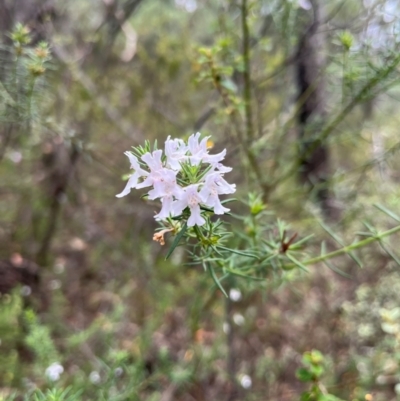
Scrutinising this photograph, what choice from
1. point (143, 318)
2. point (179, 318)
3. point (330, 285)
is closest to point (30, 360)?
point (143, 318)

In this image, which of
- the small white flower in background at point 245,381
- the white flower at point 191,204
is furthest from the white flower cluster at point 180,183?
the small white flower in background at point 245,381

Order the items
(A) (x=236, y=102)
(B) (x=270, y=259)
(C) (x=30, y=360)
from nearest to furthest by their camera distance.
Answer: (B) (x=270, y=259), (A) (x=236, y=102), (C) (x=30, y=360)

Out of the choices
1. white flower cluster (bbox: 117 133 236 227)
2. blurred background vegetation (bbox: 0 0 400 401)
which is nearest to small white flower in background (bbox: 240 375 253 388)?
blurred background vegetation (bbox: 0 0 400 401)

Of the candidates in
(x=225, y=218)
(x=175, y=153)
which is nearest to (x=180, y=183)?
(x=175, y=153)

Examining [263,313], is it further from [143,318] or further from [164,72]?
[164,72]

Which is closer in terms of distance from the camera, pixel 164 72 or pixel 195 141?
pixel 195 141

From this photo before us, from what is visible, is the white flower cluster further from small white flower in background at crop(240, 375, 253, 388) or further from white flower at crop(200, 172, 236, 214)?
small white flower in background at crop(240, 375, 253, 388)
